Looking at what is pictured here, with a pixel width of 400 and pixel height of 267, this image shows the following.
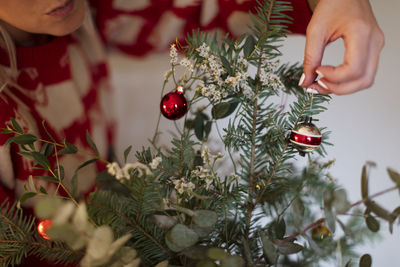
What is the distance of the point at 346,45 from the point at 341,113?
0.28 m

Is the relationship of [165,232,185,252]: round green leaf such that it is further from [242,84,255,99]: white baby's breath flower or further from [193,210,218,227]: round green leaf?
[242,84,255,99]: white baby's breath flower

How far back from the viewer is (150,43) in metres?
0.65

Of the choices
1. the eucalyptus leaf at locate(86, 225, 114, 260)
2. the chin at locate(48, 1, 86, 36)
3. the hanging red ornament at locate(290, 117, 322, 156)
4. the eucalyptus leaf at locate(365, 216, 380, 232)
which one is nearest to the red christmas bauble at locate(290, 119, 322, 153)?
the hanging red ornament at locate(290, 117, 322, 156)

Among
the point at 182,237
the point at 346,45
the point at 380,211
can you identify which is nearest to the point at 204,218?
the point at 182,237

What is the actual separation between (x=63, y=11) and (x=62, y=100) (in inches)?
5.9

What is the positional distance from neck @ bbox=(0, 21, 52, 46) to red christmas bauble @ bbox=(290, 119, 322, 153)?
A: 434mm

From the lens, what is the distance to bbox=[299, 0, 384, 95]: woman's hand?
381 millimetres

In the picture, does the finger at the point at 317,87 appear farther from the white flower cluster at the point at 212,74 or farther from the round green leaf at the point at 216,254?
the round green leaf at the point at 216,254

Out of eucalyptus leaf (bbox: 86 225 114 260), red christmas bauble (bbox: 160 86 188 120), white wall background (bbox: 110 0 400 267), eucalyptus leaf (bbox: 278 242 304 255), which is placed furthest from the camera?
white wall background (bbox: 110 0 400 267)

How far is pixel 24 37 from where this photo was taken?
52 cm

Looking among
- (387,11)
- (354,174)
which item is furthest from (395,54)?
(354,174)

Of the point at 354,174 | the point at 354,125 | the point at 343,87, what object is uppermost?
the point at 343,87

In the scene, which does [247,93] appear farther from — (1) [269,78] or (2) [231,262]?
(2) [231,262]

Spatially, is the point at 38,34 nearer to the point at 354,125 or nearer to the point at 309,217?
the point at 309,217
